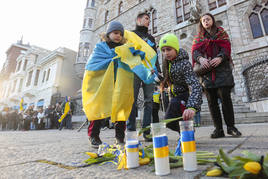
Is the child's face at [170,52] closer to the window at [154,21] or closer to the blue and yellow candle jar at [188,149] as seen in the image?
the blue and yellow candle jar at [188,149]

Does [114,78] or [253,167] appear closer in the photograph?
[253,167]

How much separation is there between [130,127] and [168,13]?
1242cm

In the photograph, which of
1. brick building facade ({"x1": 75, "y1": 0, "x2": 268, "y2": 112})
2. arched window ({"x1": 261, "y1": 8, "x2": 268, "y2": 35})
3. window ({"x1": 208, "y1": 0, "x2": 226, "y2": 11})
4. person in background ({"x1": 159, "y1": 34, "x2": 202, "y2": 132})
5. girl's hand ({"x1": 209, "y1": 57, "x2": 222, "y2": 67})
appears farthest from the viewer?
window ({"x1": 208, "y1": 0, "x2": 226, "y2": 11})

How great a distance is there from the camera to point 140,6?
14.8 metres

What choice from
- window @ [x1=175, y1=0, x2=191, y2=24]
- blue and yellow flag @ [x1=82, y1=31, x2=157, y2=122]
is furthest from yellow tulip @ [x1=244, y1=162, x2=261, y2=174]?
window @ [x1=175, y1=0, x2=191, y2=24]

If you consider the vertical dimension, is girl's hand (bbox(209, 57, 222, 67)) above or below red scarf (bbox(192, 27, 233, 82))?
below

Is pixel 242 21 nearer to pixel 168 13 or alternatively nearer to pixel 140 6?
pixel 168 13

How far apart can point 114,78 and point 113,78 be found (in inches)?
5.7

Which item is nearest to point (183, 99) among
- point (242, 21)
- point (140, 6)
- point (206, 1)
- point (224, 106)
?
point (224, 106)

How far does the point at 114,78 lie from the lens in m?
2.41

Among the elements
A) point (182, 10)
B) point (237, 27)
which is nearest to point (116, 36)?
point (237, 27)

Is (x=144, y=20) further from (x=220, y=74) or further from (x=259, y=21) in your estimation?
(x=259, y=21)

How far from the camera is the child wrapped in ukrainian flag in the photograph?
2.12m

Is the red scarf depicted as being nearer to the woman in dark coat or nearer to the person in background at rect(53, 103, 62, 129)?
the woman in dark coat
